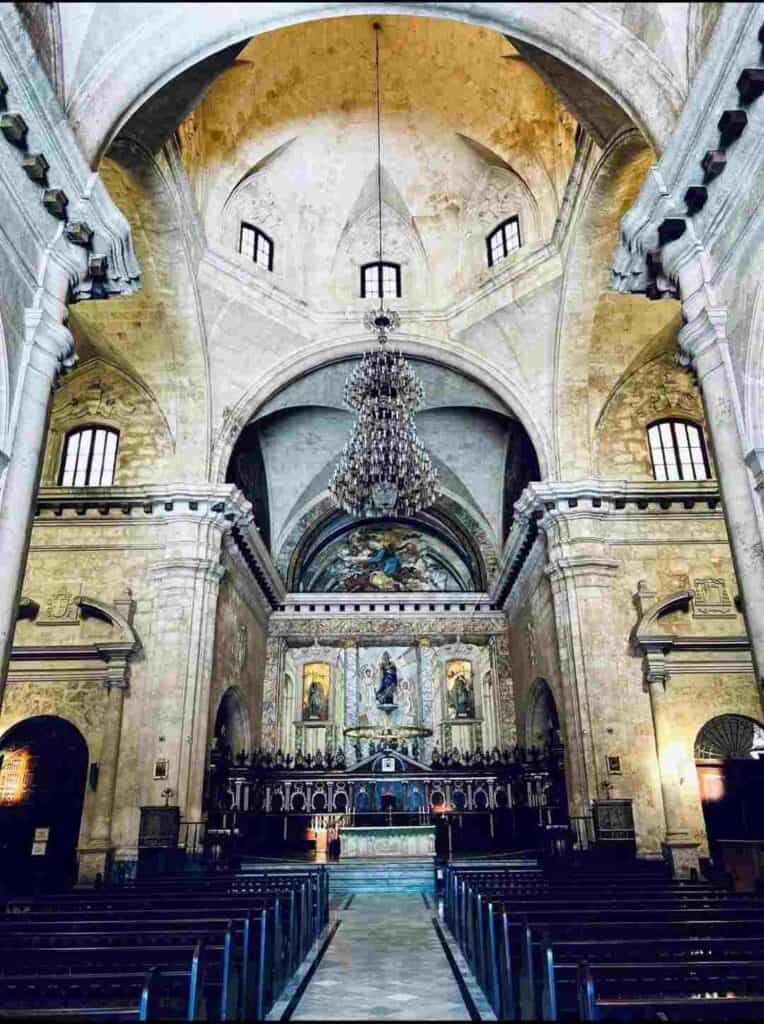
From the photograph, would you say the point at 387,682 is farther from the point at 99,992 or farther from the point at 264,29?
the point at 99,992

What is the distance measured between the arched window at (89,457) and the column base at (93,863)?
6813 millimetres

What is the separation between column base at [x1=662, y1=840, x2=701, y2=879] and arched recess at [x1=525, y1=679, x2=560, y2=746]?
4306mm

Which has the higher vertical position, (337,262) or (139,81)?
(337,262)

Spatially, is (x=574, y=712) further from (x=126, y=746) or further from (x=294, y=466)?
(x=294, y=466)

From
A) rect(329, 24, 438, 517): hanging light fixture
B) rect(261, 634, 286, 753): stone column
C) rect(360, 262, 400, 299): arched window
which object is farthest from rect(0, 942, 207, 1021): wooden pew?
rect(261, 634, 286, 753): stone column

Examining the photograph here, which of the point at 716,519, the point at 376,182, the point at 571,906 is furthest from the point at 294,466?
A: the point at 571,906

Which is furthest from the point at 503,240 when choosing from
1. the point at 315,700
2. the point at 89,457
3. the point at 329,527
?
the point at 315,700

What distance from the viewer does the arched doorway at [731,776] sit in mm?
13273

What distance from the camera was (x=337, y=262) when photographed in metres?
17.2

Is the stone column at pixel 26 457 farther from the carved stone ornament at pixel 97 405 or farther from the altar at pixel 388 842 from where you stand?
the altar at pixel 388 842

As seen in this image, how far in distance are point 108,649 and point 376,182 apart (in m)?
11.1

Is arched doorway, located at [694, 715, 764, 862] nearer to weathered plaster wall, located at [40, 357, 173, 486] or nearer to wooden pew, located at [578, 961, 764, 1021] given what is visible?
wooden pew, located at [578, 961, 764, 1021]

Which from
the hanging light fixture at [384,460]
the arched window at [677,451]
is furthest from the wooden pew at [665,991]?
the arched window at [677,451]

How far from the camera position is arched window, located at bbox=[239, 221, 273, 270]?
52.6 feet
